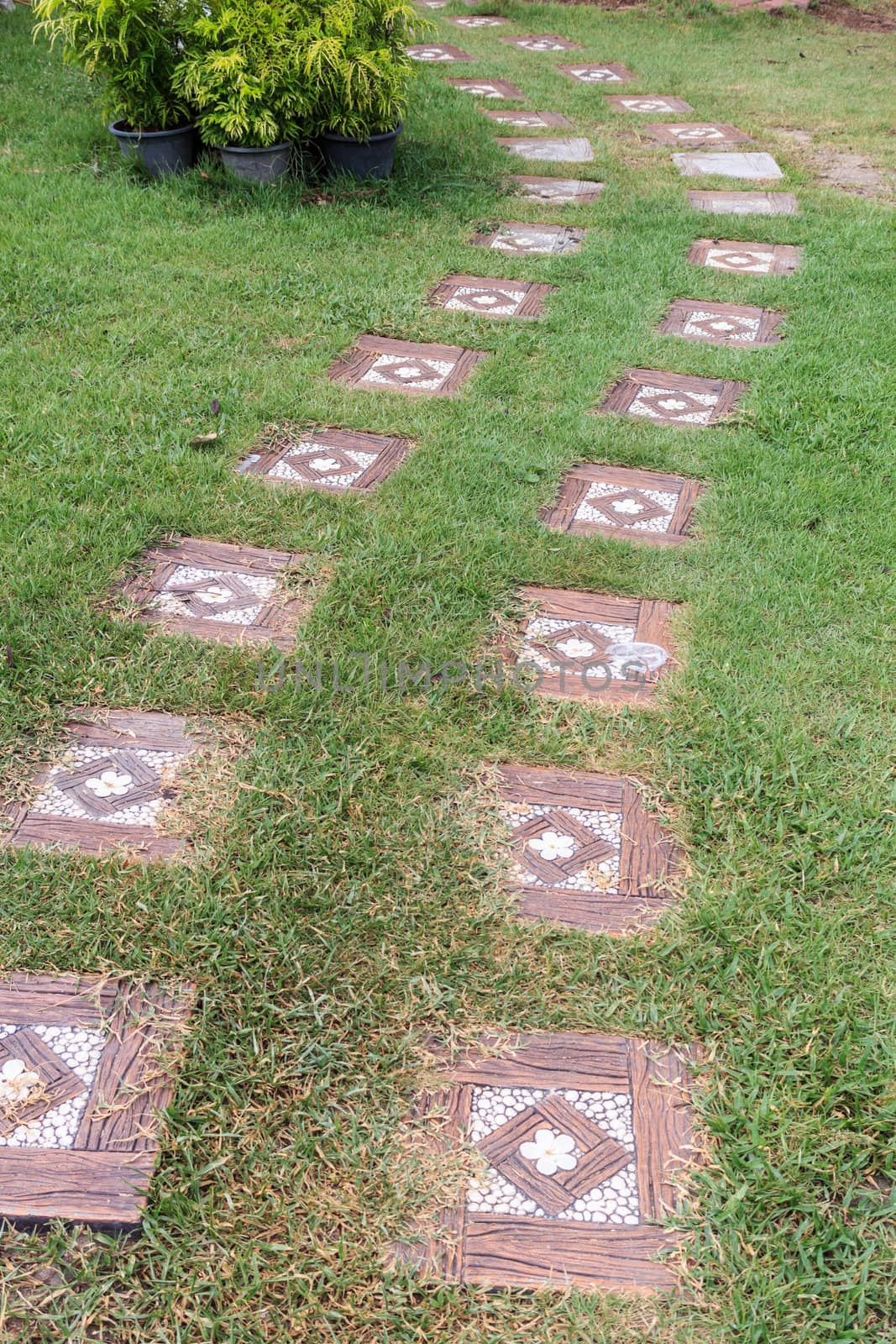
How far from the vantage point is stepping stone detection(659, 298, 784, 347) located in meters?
4.14

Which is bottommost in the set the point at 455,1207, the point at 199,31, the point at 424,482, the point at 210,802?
the point at 455,1207

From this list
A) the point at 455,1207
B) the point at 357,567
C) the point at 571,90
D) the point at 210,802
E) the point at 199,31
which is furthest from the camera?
the point at 571,90

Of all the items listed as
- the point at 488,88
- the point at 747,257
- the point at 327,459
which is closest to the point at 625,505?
the point at 327,459

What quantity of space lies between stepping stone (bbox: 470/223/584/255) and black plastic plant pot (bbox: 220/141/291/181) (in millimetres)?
1024

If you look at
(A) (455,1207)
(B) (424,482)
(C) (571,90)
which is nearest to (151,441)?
(B) (424,482)

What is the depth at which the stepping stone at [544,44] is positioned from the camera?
27.4ft

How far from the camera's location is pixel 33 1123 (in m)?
1.62

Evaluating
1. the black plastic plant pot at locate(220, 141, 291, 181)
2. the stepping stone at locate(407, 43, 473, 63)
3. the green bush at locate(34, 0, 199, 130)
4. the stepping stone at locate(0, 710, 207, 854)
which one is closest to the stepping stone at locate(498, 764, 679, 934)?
the stepping stone at locate(0, 710, 207, 854)

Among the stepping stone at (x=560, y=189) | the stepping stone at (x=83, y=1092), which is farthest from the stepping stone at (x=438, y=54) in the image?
the stepping stone at (x=83, y=1092)

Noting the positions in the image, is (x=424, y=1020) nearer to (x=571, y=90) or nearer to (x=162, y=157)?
(x=162, y=157)

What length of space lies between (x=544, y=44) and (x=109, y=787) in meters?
8.29

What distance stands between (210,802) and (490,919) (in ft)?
2.00

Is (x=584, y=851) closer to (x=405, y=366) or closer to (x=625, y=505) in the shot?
(x=625, y=505)

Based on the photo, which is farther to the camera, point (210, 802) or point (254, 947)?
point (210, 802)
